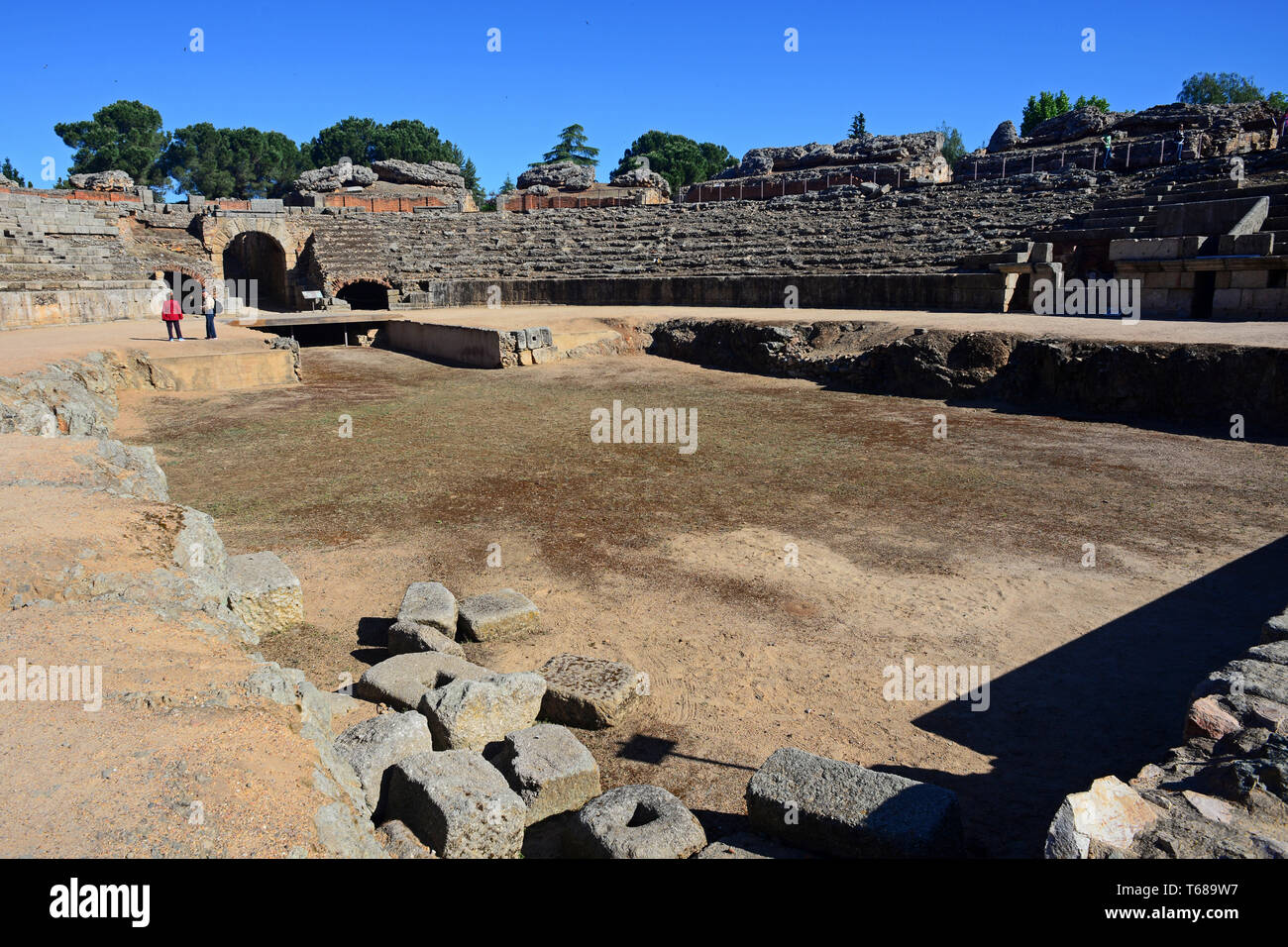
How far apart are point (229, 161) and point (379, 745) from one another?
82204 millimetres

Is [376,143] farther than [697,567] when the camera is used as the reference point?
Yes

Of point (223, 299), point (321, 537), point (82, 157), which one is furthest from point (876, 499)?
point (82, 157)

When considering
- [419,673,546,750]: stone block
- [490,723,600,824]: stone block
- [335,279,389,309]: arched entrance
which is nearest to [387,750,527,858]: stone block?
[490,723,600,824]: stone block

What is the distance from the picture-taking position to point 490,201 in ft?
139

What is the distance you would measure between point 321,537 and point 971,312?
15601 mm

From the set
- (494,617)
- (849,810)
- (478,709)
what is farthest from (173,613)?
(849,810)

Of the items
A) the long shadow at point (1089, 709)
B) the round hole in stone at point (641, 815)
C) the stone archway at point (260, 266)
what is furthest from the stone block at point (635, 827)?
the stone archway at point (260, 266)

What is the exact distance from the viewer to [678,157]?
70.8 meters

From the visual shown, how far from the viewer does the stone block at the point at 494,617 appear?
570cm

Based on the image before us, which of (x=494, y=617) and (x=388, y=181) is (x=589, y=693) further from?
(x=388, y=181)

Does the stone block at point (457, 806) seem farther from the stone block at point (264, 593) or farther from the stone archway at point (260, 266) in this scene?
the stone archway at point (260, 266)

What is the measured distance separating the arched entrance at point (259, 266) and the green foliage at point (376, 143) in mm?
40357

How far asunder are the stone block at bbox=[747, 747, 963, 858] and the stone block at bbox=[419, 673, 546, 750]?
1.48 meters
